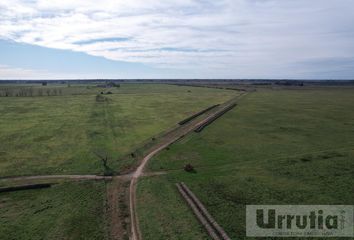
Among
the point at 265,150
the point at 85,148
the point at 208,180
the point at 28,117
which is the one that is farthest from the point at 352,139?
the point at 28,117

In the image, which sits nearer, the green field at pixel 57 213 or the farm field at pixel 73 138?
the green field at pixel 57 213

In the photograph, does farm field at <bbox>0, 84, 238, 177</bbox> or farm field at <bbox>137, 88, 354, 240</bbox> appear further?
farm field at <bbox>0, 84, 238, 177</bbox>

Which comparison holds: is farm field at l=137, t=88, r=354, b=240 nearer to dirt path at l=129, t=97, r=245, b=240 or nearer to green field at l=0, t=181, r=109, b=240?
dirt path at l=129, t=97, r=245, b=240

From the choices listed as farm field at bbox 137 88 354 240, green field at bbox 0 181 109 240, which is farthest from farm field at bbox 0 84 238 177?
farm field at bbox 137 88 354 240

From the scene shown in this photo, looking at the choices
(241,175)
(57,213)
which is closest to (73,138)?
(57,213)

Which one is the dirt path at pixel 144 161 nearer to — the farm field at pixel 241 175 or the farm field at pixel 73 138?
the farm field at pixel 241 175

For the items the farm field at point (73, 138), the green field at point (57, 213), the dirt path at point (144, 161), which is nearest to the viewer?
the green field at point (57, 213)

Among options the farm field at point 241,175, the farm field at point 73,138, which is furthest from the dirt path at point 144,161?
the farm field at point 73,138
